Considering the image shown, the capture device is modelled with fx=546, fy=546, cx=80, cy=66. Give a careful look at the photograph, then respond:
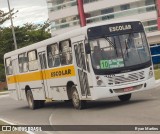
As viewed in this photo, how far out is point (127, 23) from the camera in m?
19.7

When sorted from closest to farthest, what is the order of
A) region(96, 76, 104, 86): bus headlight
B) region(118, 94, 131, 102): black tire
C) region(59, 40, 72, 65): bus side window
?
region(96, 76, 104, 86): bus headlight → region(59, 40, 72, 65): bus side window → region(118, 94, 131, 102): black tire

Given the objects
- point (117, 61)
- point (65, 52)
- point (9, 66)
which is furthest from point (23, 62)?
point (117, 61)

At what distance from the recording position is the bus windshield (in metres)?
18.9

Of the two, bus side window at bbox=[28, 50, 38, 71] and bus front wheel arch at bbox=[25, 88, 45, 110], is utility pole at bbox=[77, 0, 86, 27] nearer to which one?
bus front wheel arch at bbox=[25, 88, 45, 110]

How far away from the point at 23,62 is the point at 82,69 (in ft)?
24.4

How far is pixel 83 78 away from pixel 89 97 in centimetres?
76

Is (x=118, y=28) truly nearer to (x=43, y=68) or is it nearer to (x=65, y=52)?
(x=65, y=52)

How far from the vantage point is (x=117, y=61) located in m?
19.0

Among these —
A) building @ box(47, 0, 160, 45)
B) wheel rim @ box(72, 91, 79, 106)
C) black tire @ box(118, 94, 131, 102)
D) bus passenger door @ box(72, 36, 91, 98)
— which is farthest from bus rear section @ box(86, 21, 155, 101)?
building @ box(47, 0, 160, 45)

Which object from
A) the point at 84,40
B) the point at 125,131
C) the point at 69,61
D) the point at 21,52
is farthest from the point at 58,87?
the point at 125,131

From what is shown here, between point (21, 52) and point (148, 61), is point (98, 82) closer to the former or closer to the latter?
point (148, 61)

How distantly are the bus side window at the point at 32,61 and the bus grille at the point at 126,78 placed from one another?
6282 millimetres

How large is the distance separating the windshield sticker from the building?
194ft

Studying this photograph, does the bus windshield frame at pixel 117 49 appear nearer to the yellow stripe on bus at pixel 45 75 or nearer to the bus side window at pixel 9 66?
the yellow stripe on bus at pixel 45 75
